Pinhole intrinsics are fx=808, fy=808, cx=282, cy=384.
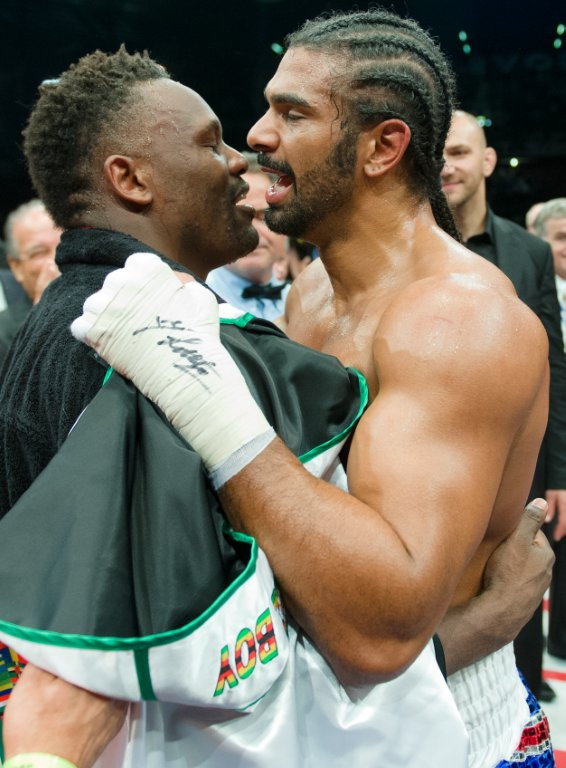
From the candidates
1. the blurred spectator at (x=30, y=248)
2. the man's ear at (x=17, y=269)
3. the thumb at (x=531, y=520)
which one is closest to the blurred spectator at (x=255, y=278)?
the blurred spectator at (x=30, y=248)

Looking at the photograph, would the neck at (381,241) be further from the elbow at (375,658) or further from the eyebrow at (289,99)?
the elbow at (375,658)

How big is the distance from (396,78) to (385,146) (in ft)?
0.39

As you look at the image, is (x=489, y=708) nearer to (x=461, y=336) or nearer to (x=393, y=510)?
(x=393, y=510)

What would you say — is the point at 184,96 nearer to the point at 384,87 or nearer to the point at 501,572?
the point at 384,87

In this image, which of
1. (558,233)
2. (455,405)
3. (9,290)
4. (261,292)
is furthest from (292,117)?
(558,233)

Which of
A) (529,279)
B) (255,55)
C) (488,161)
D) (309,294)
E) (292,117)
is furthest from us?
(255,55)

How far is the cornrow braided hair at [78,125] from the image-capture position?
1.28 m

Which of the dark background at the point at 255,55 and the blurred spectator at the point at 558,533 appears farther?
the dark background at the point at 255,55

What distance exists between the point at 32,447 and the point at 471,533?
0.60m

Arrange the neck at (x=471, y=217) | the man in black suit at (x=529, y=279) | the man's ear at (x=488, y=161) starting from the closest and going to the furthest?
the man in black suit at (x=529, y=279) → the neck at (x=471, y=217) → the man's ear at (x=488, y=161)

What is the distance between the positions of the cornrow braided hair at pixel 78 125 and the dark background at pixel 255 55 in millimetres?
6391

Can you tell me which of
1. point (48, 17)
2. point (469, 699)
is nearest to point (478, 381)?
point (469, 699)
